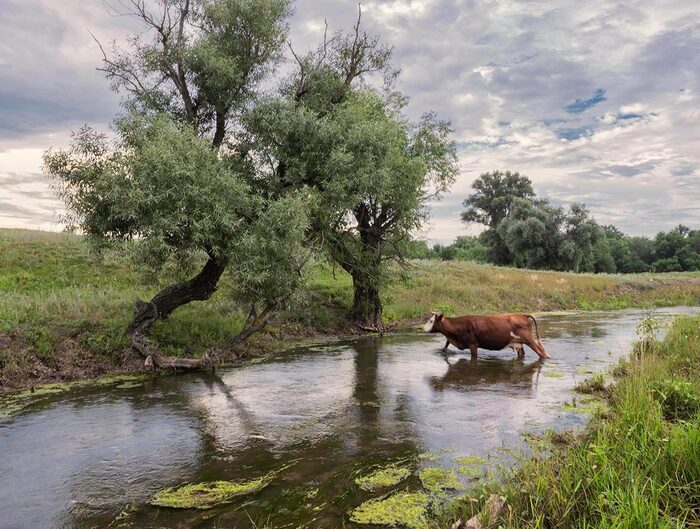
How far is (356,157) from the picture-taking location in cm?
1677

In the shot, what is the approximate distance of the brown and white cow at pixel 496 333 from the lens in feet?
46.0

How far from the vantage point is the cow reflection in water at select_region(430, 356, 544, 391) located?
433 inches

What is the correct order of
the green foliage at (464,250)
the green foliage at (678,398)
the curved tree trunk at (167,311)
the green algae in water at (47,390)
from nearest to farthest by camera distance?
the green foliage at (678,398)
the green algae in water at (47,390)
the curved tree trunk at (167,311)
the green foliage at (464,250)

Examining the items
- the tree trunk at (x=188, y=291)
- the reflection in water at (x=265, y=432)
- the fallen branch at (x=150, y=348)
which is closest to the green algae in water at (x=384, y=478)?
the reflection in water at (x=265, y=432)

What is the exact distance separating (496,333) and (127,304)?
1148cm

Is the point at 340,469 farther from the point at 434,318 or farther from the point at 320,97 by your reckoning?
the point at 320,97

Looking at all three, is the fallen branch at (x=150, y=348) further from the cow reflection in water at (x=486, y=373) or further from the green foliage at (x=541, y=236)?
the green foliage at (x=541, y=236)

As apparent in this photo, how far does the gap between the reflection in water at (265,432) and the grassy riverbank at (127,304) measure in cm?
226

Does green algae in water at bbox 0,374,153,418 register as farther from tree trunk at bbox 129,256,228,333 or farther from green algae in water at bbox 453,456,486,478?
green algae in water at bbox 453,456,486,478

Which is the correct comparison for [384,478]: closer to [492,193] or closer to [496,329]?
[496,329]

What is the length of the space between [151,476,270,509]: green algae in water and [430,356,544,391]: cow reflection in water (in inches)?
221

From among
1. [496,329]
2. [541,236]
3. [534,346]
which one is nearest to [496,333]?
[496,329]

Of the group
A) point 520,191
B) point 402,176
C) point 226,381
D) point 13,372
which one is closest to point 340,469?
point 226,381

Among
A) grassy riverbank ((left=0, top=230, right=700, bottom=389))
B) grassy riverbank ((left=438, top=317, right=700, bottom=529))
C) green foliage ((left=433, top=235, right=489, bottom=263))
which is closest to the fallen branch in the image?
grassy riverbank ((left=0, top=230, right=700, bottom=389))
